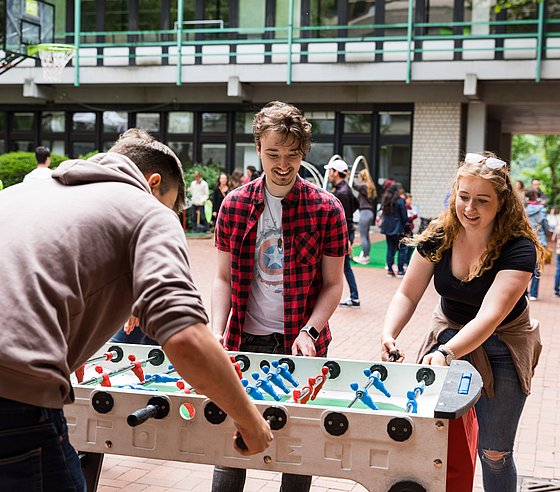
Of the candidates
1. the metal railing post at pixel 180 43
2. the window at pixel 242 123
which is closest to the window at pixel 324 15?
the window at pixel 242 123

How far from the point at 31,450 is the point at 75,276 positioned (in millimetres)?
482

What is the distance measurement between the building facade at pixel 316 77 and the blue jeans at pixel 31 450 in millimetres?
22791

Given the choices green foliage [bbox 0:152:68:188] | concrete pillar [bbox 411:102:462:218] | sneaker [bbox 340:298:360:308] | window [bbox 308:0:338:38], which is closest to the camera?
sneaker [bbox 340:298:360:308]

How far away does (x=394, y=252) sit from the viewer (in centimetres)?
1677

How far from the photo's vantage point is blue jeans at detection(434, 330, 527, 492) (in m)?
3.94

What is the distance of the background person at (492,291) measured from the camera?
3.88 meters

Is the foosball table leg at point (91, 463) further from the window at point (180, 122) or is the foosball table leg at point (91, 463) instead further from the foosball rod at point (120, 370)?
the window at point (180, 122)

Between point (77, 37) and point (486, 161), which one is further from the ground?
point (77, 37)

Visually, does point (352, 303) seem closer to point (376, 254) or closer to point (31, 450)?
point (376, 254)

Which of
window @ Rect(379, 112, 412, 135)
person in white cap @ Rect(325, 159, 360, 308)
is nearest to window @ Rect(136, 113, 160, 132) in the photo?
window @ Rect(379, 112, 412, 135)

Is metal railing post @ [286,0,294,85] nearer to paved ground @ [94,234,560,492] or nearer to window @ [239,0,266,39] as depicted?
window @ [239,0,266,39]

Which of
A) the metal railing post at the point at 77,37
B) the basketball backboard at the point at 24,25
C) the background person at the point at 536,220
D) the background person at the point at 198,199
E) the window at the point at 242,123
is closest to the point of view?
the background person at the point at 536,220

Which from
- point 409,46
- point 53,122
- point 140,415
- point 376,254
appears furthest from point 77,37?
point 140,415

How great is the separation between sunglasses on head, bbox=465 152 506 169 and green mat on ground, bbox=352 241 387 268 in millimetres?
14522
